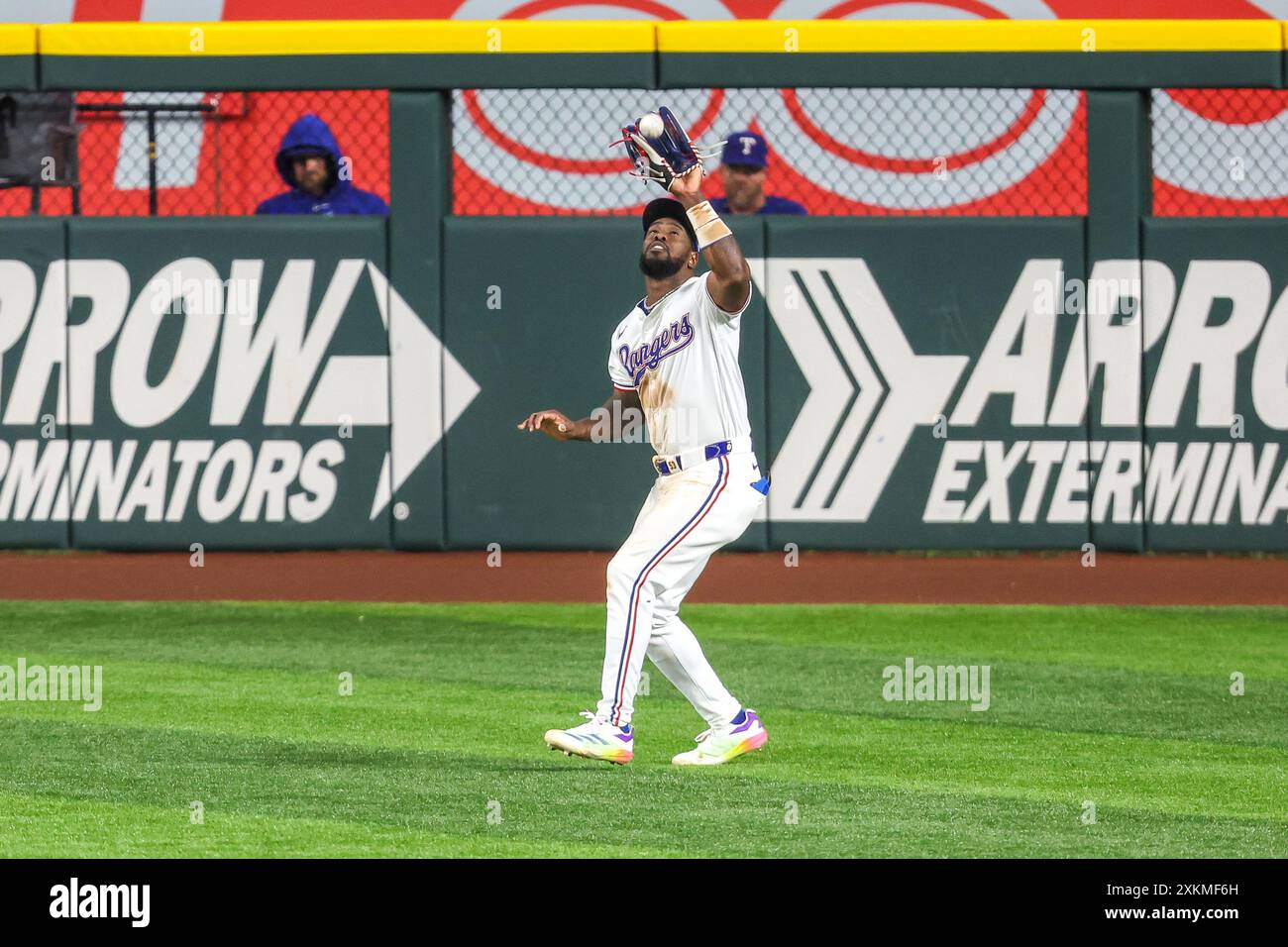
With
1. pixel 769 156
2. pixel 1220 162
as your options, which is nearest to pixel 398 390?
pixel 769 156

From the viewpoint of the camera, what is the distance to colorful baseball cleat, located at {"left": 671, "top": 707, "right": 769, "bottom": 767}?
275 inches

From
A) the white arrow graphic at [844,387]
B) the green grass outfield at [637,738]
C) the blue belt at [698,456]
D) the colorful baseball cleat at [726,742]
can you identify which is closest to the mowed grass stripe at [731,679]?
the green grass outfield at [637,738]

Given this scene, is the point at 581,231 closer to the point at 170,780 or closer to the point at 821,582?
the point at 821,582

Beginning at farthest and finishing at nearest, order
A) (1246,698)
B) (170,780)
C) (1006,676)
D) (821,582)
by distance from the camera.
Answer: (821,582), (1006,676), (1246,698), (170,780)

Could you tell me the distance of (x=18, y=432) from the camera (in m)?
11.7

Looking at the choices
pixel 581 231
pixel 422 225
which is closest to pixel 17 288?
pixel 422 225

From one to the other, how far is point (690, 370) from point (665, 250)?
421 mm

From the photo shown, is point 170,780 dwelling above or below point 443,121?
below

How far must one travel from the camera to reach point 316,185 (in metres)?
12.0

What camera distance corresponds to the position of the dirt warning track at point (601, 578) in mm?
11398

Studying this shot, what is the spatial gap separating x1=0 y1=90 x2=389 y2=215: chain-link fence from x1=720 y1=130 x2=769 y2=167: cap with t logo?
353cm

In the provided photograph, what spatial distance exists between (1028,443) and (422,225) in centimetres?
365

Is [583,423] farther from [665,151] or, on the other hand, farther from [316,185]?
[316,185]

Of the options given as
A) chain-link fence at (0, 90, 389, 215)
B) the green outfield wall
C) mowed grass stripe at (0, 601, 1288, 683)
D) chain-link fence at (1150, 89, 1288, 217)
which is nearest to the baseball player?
mowed grass stripe at (0, 601, 1288, 683)
